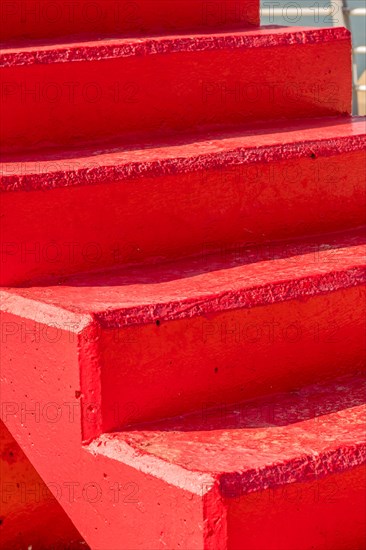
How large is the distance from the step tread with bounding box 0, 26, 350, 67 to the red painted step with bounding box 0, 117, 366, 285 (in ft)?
0.73

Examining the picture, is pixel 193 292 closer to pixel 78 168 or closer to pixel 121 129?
pixel 78 168

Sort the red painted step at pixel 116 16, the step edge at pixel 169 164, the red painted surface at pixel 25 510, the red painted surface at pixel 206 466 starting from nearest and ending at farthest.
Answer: the red painted surface at pixel 206 466 < the step edge at pixel 169 164 < the red painted surface at pixel 25 510 < the red painted step at pixel 116 16

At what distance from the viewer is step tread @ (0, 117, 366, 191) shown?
2359mm

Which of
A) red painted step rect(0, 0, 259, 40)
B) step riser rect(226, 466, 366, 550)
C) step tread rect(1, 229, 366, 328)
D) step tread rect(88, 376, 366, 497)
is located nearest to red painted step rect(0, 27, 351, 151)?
red painted step rect(0, 0, 259, 40)

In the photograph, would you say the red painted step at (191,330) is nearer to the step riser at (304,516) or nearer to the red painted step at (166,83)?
the step riser at (304,516)

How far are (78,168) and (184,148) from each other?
31cm

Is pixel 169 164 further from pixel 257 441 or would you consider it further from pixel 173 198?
pixel 257 441

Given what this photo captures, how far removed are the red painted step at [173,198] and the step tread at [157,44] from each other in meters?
0.22

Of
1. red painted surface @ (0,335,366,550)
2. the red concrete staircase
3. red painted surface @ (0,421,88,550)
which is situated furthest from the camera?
red painted surface @ (0,421,88,550)

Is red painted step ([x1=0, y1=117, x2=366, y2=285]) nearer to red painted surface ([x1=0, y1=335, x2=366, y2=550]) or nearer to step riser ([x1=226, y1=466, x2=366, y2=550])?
red painted surface ([x1=0, y1=335, x2=366, y2=550])

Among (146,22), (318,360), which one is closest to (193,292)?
(318,360)

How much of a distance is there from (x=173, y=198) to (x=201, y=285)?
12.3 inches

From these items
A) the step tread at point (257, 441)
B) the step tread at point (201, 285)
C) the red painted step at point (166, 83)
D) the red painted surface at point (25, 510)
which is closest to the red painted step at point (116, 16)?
the red painted step at point (166, 83)

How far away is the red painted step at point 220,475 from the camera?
182 cm
